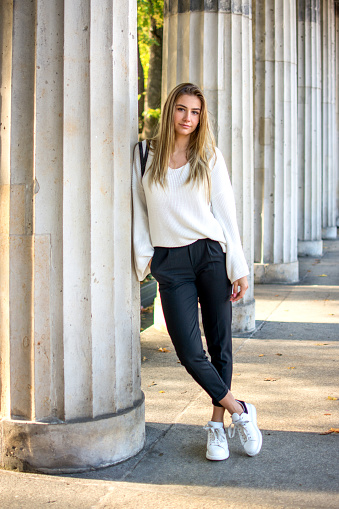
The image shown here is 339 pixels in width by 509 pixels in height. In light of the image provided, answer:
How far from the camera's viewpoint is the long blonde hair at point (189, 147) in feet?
12.1

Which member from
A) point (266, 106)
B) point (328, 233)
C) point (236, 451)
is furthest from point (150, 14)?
point (236, 451)

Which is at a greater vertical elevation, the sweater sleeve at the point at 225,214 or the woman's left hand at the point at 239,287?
the sweater sleeve at the point at 225,214

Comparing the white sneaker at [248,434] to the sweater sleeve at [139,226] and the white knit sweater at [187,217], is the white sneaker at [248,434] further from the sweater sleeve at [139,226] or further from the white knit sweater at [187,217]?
the sweater sleeve at [139,226]

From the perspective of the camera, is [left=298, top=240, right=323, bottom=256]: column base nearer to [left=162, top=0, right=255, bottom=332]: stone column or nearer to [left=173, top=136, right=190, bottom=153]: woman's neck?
[left=162, top=0, right=255, bottom=332]: stone column

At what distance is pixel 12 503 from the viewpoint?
10.7 ft

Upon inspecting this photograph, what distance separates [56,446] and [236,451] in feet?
3.56

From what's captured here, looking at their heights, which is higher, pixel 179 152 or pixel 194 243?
pixel 179 152

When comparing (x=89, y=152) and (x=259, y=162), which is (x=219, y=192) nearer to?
(x=89, y=152)

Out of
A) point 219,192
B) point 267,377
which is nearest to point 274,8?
point 267,377

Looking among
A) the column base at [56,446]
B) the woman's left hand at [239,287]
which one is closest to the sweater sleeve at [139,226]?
the woman's left hand at [239,287]

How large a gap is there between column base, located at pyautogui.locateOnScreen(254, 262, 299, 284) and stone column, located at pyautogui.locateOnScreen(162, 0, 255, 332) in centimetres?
349

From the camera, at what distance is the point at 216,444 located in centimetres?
382

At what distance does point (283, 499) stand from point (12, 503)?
134cm

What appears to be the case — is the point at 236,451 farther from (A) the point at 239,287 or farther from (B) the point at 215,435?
(A) the point at 239,287
